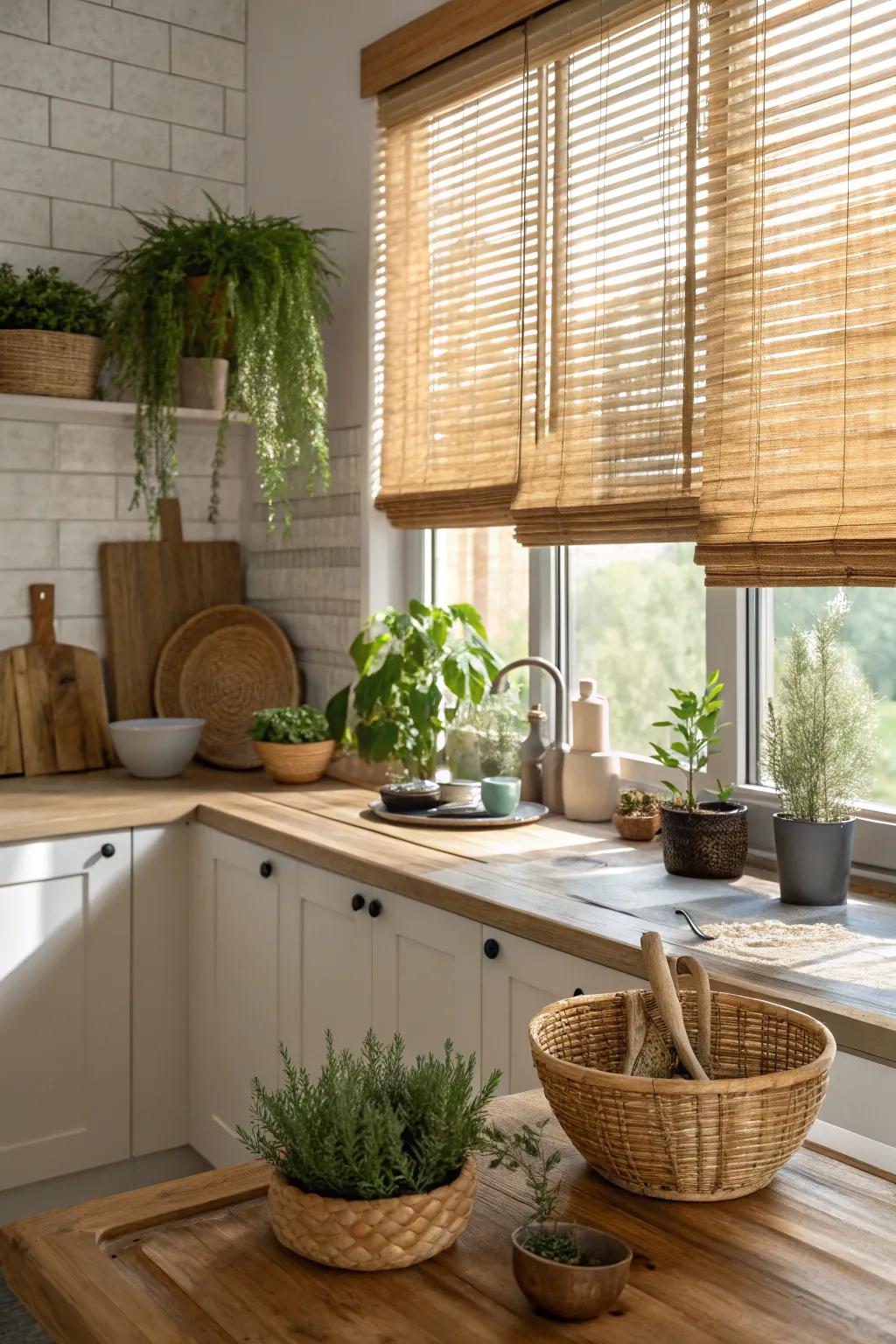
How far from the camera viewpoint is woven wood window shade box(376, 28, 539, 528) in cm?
275

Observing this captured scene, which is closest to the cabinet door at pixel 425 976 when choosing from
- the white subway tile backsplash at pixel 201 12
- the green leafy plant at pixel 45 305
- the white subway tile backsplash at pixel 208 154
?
the green leafy plant at pixel 45 305

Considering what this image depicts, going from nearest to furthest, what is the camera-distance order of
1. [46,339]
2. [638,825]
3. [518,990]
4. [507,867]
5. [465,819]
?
[518,990] < [507,867] < [638,825] < [465,819] < [46,339]

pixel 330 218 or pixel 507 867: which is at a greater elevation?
pixel 330 218

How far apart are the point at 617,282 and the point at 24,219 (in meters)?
1.67

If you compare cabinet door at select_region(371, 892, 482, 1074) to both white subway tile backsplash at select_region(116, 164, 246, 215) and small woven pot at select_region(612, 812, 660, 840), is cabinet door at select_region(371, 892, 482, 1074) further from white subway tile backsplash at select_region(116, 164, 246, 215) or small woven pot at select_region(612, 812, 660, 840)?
white subway tile backsplash at select_region(116, 164, 246, 215)

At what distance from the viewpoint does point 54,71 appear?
336 cm

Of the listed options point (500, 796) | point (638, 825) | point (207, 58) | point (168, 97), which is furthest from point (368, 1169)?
point (207, 58)

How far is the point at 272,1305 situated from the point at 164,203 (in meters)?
3.20

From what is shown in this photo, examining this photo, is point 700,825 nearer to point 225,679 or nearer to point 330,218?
point 225,679

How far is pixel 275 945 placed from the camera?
2.69 metres

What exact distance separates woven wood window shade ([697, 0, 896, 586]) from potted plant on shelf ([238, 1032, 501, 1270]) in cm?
127

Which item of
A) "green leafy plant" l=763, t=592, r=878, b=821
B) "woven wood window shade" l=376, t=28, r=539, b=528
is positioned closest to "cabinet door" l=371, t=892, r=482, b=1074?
"green leafy plant" l=763, t=592, r=878, b=821

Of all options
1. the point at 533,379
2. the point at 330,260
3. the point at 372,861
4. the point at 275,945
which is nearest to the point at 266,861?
the point at 275,945

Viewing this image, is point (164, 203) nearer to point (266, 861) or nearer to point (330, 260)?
point (330, 260)
